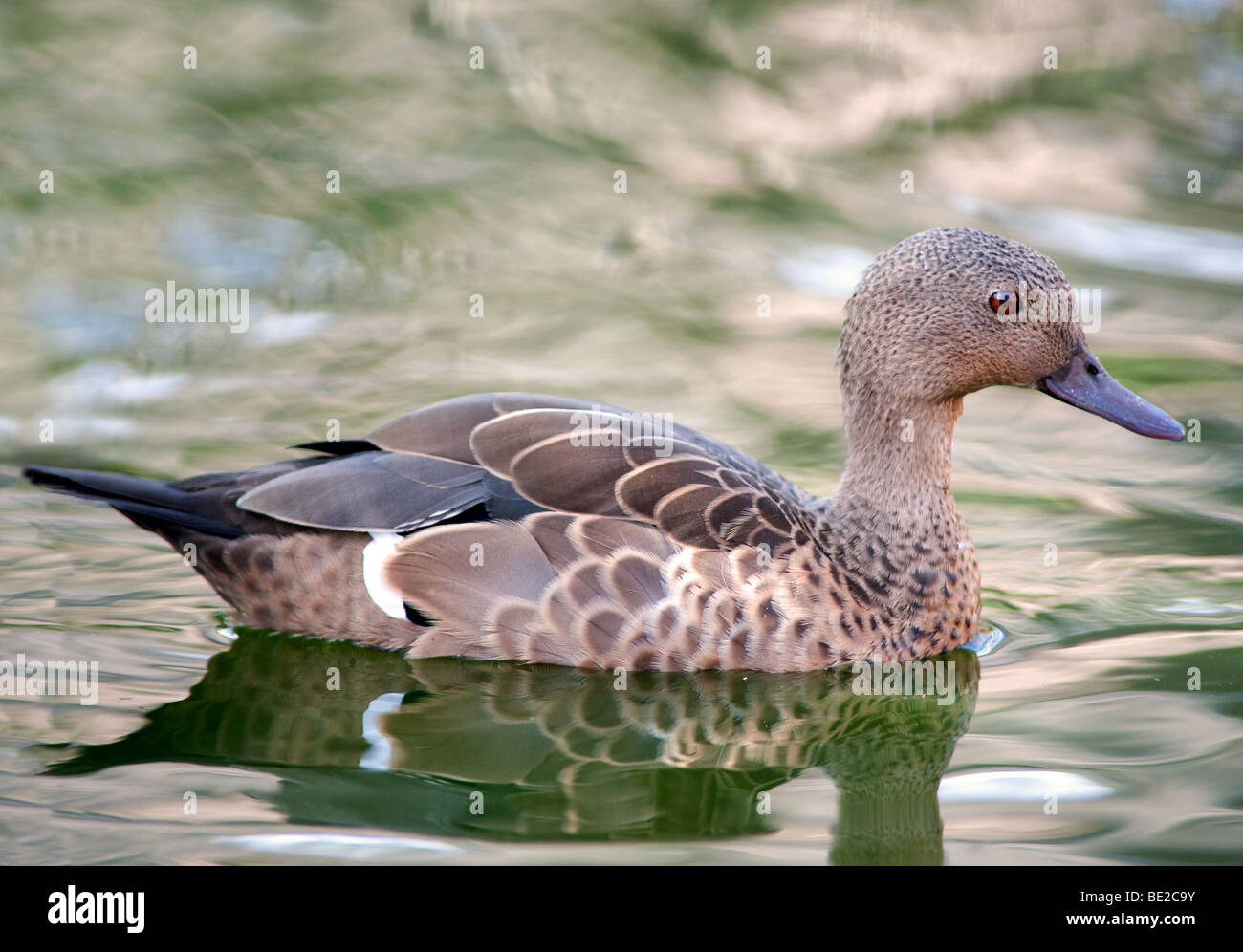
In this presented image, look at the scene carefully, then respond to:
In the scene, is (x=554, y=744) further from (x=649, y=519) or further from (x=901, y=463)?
(x=901, y=463)

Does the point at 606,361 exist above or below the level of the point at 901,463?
above

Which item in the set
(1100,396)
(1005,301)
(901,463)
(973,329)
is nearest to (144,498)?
(901,463)

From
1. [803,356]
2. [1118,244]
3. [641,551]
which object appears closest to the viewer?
[641,551]

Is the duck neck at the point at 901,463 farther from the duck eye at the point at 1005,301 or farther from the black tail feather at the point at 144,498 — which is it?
the black tail feather at the point at 144,498

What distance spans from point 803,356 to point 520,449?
11.4 ft

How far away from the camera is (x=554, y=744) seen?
18.5 feet

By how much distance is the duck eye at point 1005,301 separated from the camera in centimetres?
611

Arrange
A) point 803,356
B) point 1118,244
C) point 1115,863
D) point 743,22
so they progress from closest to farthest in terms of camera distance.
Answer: point 1115,863 < point 803,356 < point 1118,244 < point 743,22

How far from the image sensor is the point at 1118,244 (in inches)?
419

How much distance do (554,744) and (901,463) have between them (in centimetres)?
177

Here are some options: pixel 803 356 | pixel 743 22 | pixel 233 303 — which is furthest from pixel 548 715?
pixel 743 22

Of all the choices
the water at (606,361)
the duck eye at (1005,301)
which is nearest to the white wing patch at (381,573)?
the water at (606,361)

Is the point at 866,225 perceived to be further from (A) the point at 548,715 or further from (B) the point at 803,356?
(A) the point at 548,715

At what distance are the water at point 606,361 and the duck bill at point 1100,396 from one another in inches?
34.1
